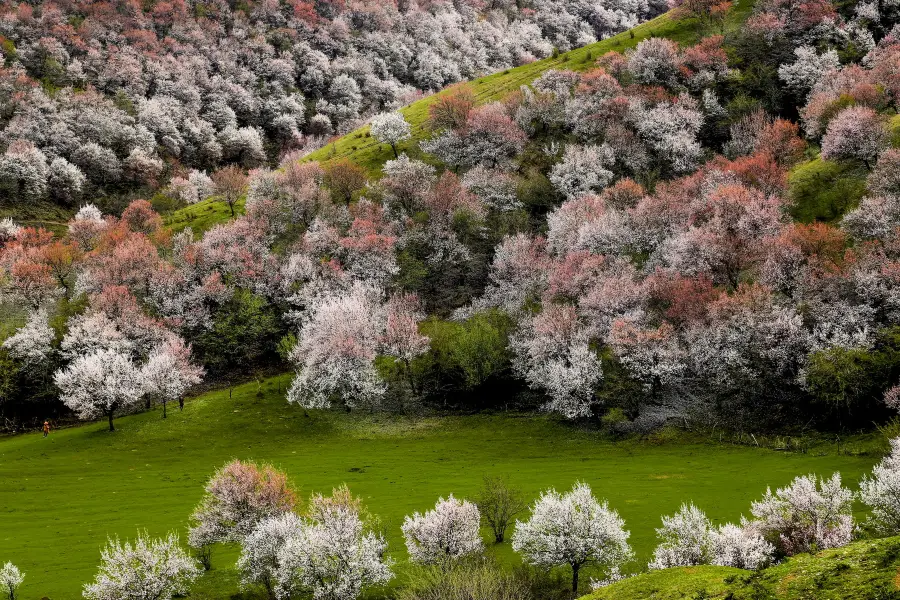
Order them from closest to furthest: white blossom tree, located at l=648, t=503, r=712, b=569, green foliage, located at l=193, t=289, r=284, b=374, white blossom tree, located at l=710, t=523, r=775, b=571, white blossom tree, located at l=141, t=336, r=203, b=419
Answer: white blossom tree, located at l=710, t=523, r=775, b=571
white blossom tree, located at l=648, t=503, r=712, b=569
white blossom tree, located at l=141, t=336, r=203, b=419
green foliage, located at l=193, t=289, r=284, b=374

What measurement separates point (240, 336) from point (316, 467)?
39.7 m

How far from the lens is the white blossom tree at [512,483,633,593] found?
3559 centimetres

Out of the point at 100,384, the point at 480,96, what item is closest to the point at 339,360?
the point at 100,384

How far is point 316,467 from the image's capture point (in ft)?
203

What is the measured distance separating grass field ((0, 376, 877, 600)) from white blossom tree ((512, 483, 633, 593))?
15.0ft

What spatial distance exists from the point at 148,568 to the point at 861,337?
6467cm

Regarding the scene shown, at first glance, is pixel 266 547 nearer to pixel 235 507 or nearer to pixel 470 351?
pixel 235 507

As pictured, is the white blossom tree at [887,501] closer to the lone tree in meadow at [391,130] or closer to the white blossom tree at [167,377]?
the white blossom tree at [167,377]

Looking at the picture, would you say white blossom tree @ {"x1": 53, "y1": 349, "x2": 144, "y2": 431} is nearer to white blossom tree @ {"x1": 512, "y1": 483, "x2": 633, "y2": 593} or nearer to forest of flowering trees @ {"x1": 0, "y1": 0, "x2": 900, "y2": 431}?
forest of flowering trees @ {"x1": 0, "y1": 0, "x2": 900, "y2": 431}

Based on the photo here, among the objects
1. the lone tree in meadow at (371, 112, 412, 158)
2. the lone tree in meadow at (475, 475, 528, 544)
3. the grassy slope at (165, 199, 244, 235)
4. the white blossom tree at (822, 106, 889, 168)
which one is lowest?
the lone tree in meadow at (475, 475, 528, 544)

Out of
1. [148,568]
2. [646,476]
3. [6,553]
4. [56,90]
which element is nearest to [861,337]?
[646,476]

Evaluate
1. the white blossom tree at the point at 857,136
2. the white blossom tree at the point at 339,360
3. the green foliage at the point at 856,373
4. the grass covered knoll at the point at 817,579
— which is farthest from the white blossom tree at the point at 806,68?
the grass covered knoll at the point at 817,579

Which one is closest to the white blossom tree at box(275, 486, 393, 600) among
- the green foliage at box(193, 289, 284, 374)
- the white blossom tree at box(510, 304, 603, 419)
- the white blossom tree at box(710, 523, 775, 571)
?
the white blossom tree at box(710, 523, 775, 571)

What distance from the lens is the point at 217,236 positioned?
107688 millimetres
